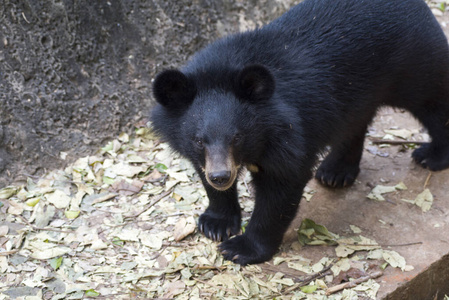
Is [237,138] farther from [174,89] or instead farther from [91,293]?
[91,293]

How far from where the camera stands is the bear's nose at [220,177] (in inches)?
163

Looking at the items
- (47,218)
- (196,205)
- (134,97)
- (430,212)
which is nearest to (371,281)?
(430,212)

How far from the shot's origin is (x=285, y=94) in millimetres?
4547

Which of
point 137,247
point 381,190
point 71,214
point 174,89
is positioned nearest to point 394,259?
point 381,190

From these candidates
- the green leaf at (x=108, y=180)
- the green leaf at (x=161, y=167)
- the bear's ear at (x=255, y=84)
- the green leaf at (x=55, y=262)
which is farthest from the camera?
the green leaf at (x=161, y=167)

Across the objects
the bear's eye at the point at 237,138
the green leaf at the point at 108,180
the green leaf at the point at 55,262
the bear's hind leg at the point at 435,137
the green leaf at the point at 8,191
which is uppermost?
the bear's eye at the point at 237,138

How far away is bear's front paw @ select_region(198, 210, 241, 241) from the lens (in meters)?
5.25

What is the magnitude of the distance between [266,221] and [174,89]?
4.62 ft

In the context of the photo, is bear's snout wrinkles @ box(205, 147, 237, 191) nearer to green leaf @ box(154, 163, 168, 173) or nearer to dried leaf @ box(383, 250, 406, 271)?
dried leaf @ box(383, 250, 406, 271)

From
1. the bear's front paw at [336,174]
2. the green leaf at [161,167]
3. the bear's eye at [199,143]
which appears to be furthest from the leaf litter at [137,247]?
the bear's eye at [199,143]

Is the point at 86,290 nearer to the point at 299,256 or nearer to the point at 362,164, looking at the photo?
the point at 299,256

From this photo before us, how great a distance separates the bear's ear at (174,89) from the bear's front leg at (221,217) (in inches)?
43.0

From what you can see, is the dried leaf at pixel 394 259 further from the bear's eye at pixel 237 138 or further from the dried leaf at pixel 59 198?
the dried leaf at pixel 59 198

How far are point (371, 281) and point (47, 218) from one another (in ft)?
10.1
